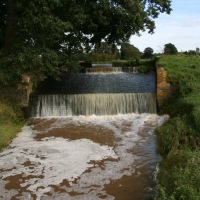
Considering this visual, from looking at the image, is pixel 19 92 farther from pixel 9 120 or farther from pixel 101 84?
pixel 101 84

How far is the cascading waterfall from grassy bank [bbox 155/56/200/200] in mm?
887

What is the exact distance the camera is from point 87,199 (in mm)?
7238

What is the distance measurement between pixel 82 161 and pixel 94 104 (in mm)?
5811

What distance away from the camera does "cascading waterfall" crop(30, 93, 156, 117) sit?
590 inches

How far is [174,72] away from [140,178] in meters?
7.88

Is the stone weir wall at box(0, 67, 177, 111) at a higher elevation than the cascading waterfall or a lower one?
higher

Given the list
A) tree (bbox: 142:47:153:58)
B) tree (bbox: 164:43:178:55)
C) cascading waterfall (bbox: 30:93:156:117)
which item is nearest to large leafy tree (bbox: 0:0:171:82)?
cascading waterfall (bbox: 30:93:156:117)

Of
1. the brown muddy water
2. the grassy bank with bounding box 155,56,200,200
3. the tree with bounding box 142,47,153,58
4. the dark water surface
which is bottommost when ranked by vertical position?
the brown muddy water

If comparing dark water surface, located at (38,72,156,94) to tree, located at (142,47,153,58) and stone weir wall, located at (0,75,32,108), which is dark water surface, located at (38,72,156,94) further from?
tree, located at (142,47,153,58)

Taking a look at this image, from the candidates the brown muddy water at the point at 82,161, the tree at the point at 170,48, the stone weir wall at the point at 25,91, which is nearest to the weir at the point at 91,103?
the stone weir wall at the point at 25,91

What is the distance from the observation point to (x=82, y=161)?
31.1 feet

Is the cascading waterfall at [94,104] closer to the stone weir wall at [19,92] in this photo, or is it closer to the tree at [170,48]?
the stone weir wall at [19,92]

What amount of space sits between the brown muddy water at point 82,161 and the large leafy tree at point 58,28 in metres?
2.48

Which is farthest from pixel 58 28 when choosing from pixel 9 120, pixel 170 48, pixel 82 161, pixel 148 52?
pixel 170 48
